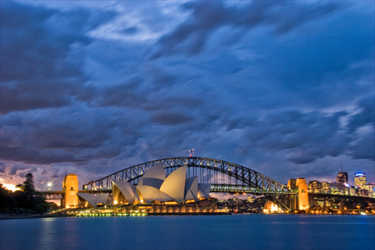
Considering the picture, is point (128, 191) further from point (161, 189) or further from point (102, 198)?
point (102, 198)

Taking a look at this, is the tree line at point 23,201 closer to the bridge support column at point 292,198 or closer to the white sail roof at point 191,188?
the white sail roof at point 191,188

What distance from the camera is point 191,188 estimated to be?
115438 millimetres

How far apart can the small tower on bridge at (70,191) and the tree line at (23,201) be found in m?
15.3

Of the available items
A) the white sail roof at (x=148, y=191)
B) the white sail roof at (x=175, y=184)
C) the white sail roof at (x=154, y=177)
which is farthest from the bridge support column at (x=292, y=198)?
the white sail roof at (x=148, y=191)

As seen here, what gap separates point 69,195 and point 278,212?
87982 millimetres

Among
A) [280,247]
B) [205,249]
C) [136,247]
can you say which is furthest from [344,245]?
[136,247]

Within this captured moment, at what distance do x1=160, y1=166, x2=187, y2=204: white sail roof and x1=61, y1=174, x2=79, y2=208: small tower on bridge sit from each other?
4349 cm

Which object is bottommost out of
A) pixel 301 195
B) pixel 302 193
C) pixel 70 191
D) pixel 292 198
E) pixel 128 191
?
pixel 292 198

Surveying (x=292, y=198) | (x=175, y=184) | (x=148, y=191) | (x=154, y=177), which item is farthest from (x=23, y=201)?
(x=292, y=198)

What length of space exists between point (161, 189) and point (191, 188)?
8674mm

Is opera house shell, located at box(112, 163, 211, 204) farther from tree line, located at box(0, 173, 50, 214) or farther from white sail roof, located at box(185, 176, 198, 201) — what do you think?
tree line, located at box(0, 173, 50, 214)

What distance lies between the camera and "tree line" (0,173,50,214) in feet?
Result: 328

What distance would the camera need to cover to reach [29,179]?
119 meters

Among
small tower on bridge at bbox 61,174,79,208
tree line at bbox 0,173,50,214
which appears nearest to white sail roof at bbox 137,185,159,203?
tree line at bbox 0,173,50,214
